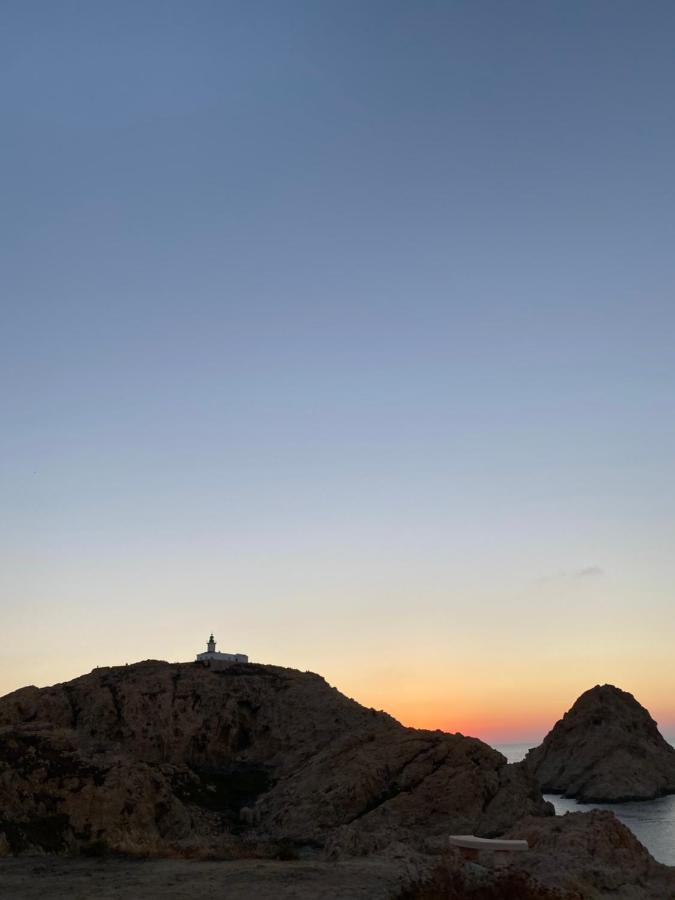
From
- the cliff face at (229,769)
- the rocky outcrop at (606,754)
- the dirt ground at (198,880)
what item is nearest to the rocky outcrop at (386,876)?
the dirt ground at (198,880)

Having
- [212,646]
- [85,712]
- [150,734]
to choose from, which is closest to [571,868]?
[150,734]

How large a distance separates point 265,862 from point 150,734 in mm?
34127

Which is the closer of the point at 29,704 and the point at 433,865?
the point at 433,865

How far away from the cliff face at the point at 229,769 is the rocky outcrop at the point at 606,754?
65086 millimetres

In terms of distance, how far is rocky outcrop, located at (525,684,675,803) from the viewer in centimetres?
10756

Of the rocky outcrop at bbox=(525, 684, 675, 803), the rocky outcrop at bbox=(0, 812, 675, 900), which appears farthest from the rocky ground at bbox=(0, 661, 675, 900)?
the rocky outcrop at bbox=(525, 684, 675, 803)

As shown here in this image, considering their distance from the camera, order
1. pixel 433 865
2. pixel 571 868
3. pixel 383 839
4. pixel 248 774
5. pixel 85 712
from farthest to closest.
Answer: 1. pixel 85 712
2. pixel 248 774
3. pixel 383 839
4. pixel 571 868
5. pixel 433 865

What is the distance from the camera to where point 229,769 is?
2074 inches

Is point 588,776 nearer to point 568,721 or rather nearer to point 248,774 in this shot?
point 568,721

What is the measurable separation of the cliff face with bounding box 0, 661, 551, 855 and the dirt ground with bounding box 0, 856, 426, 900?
4.85 m

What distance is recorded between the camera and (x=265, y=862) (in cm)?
2253

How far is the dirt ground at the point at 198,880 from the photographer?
58.4 feet

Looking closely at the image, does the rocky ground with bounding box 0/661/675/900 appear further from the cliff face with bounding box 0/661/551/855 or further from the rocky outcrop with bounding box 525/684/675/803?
the rocky outcrop with bounding box 525/684/675/803

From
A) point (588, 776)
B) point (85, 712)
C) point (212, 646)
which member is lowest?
point (588, 776)
